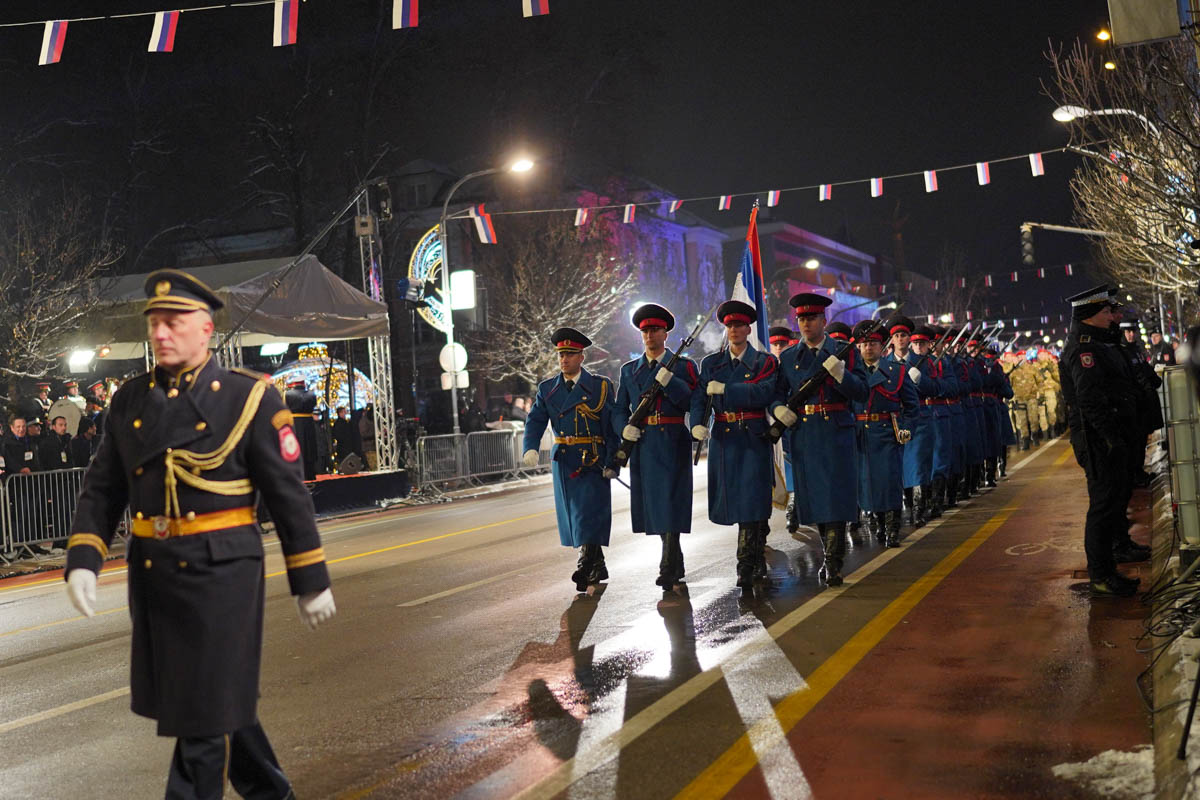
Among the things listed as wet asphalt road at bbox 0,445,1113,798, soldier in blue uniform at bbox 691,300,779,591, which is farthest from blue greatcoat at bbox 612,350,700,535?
wet asphalt road at bbox 0,445,1113,798

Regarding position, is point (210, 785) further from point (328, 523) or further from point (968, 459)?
point (328, 523)

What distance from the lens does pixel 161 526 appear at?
165 inches

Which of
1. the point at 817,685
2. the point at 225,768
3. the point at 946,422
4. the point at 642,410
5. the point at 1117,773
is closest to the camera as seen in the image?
the point at 225,768

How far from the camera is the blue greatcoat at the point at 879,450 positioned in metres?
11.8

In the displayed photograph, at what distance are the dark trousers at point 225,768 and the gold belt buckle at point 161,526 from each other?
0.68 metres

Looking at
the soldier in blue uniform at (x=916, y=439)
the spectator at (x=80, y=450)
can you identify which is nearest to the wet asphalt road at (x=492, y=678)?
the soldier in blue uniform at (x=916, y=439)

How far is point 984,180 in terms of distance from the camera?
23953 mm

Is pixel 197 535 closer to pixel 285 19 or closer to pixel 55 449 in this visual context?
pixel 285 19

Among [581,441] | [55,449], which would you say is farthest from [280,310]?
[581,441]

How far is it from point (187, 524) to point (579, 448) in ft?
18.8

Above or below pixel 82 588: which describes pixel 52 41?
above

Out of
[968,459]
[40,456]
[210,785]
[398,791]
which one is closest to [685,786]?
[398,791]

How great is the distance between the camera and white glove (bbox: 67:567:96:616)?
421cm

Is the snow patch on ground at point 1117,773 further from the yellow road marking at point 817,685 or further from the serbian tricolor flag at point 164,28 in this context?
the serbian tricolor flag at point 164,28
